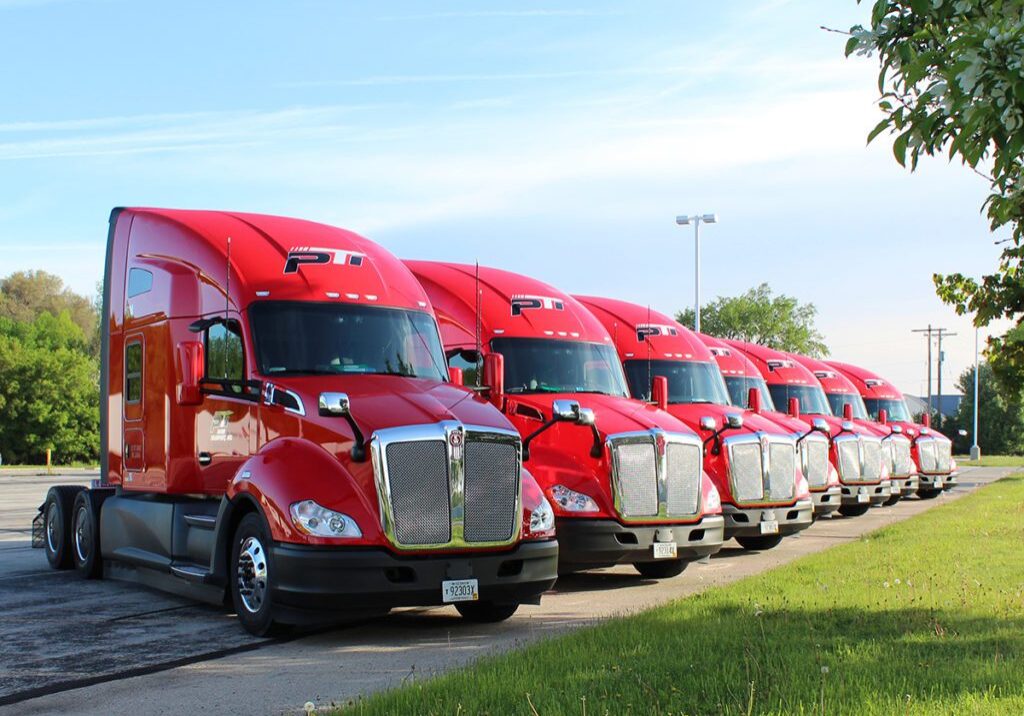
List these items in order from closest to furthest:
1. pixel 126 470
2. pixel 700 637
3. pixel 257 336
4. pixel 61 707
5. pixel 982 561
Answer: pixel 61 707 < pixel 700 637 < pixel 257 336 < pixel 126 470 < pixel 982 561

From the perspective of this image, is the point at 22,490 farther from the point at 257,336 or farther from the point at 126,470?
the point at 257,336

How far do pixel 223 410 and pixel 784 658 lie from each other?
5.58 m

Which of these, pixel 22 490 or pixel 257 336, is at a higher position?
pixel 257 336

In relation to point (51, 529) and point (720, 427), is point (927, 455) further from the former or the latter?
point (51, 529)

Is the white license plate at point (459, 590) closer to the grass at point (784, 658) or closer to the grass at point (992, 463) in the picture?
the grass at point (784, 658)

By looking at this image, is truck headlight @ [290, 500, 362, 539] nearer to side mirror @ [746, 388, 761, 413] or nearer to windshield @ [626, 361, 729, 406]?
windshield @ [626, 361, 729, 406]

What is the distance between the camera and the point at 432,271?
48.2ft

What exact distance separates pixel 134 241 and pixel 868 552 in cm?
942

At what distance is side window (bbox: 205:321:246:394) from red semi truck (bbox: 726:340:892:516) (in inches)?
573

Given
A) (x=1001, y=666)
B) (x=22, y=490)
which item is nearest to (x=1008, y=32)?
(x=1001, y=666)

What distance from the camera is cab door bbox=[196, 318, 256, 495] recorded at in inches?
412

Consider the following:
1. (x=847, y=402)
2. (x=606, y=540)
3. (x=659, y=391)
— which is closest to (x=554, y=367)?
(x=659, y=391)

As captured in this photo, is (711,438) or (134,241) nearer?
(134,241)

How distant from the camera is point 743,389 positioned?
70.7 ft
